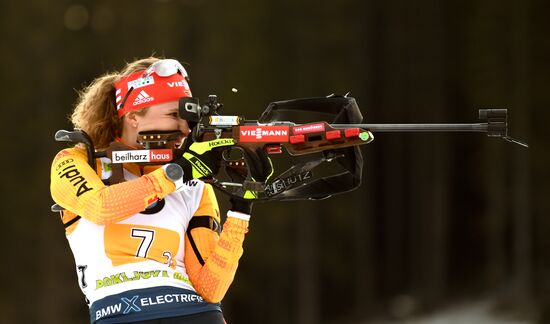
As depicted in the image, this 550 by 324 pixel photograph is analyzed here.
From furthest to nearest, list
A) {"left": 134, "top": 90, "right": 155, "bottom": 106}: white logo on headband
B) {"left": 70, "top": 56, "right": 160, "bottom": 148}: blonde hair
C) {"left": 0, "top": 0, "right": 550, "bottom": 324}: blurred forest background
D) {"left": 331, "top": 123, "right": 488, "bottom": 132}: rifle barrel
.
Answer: {"left": 0, "top": 0, "right": 550, "bottom": 324}: blurred forest background
{"left": 70, "top": 56, "right": 160, "bottom": 148}: blonde hair
{"left": 134, "top": 90, "right": 155, "bottom": 106}: white logo on headband
{"left": 331, "top": 123, "right": 488, "bottom": 132}: rifle barrel

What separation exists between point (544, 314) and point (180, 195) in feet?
30.5

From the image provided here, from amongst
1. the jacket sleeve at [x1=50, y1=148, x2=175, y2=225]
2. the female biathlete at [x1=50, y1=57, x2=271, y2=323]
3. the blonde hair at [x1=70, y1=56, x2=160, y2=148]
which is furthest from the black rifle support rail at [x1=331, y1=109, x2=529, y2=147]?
the blonde hair at [x1=70, y1=56, x2=160, y2=148]

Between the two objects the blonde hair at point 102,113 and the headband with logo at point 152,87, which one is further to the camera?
the blonde hair at point 102,113

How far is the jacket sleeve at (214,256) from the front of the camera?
310 cm

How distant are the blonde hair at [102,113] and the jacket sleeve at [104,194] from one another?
294mm

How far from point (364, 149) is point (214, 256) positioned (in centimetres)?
1059

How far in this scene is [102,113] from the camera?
3301 mm

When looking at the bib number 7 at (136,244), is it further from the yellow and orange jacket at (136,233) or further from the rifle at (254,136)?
the rifle at (254,136)

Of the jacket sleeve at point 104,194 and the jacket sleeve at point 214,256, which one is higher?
the jacket sleeve at point 104,194

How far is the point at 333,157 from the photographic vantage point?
3.25 metres

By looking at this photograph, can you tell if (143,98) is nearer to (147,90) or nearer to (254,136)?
(147,90)

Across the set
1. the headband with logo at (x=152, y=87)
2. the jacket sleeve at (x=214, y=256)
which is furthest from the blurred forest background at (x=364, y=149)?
the jacket sleeve at (x=214, y=256)

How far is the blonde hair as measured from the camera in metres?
3.27

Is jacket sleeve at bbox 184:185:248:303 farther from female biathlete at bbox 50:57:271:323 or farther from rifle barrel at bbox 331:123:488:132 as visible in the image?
rifle barrel at bbox 331:123:488:132
